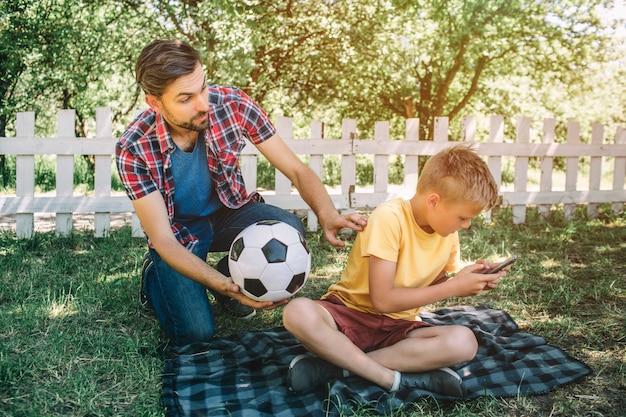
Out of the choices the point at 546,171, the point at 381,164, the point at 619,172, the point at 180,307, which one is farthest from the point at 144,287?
the point at 619,172

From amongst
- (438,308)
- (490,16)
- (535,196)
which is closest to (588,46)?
(490,16)

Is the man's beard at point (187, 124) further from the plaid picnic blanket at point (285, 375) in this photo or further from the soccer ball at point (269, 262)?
the plaid picnic blanket at point (285, 375)

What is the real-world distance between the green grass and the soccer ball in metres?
0.60

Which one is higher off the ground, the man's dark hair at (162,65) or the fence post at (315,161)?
the man's dark hair at (162,65)

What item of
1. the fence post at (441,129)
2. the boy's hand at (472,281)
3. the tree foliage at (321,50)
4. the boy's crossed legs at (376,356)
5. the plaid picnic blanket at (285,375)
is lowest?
the plaid picnic blanket at (285,375)

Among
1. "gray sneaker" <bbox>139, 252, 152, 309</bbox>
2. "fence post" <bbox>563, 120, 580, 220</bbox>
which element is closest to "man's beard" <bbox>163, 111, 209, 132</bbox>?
"gray sneaker" <bbox>139, 252, 152, 309</bbox>

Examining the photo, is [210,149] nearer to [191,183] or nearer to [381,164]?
[191,183]

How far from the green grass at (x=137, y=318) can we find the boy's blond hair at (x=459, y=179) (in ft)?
2.89

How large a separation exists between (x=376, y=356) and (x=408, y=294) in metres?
0.33

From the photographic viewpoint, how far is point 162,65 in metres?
2.77

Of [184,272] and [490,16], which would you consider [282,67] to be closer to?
[490,16]

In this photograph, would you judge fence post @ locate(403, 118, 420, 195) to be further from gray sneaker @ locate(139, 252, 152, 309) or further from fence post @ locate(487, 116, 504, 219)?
gray sneaker @ locate(139, 252, 152, 309)

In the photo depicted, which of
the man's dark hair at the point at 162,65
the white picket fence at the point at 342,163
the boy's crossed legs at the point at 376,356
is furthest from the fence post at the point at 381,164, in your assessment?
the boy's crossed legs at the point at 376,356

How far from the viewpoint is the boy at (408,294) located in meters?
2.44
